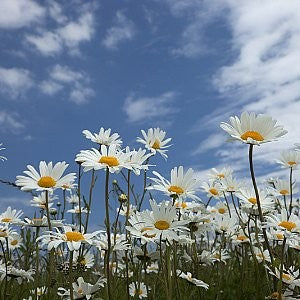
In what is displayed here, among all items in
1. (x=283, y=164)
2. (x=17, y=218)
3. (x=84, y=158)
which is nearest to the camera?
(x=84, y=158)

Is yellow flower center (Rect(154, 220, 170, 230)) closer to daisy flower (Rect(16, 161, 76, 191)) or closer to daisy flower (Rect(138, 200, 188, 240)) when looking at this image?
daisy flower (Rect(138, 200, 188, 240))

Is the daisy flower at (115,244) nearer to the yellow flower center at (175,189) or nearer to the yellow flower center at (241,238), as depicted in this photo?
the yellow flower center at (175,189)

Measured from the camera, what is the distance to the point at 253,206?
3.33 m

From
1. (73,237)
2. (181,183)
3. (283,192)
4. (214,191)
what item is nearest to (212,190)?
(214,191)

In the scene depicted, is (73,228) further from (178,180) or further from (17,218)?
(17,218)

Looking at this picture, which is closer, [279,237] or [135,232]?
[135,232]

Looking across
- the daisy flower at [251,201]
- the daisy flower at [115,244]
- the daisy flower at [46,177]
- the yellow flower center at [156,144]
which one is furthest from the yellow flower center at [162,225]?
the yellow flower center at [156,144]

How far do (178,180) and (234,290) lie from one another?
5.35 ft

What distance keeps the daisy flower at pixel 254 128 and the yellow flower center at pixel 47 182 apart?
96 cm

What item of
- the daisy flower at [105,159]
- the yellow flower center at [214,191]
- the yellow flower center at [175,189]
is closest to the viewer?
the daisy flower at [105,159]

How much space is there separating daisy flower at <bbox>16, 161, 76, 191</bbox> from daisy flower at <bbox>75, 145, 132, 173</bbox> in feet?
0.51

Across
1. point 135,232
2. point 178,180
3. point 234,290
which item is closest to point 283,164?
point 234,290

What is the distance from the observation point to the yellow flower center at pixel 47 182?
2.71 meters

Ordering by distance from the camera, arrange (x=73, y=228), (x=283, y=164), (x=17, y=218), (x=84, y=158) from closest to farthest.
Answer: (x=84, y=158) < (x=73, y=228) < (x=17, y=218) < (x=283, y=164)
